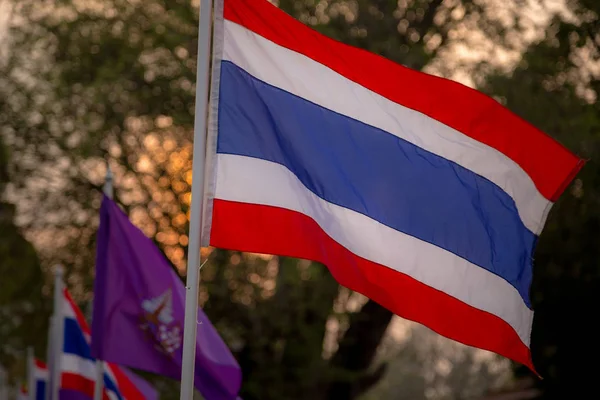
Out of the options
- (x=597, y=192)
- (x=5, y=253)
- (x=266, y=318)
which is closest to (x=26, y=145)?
(x=5, y=253)

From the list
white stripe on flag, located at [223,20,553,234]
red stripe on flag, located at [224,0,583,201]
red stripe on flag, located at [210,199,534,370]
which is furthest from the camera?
red stripe on flag, located at [224,0,583,201]

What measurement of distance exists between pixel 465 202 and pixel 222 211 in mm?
1560

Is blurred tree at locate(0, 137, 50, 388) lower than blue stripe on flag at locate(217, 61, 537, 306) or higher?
lower

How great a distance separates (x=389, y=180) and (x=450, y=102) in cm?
61

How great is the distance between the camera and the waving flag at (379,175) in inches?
270

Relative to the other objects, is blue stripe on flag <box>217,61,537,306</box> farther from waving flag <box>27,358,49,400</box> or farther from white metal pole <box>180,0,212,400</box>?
waving flag <box>27,358,49,400</box>

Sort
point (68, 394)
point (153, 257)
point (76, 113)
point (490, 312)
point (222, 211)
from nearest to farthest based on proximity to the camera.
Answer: point (222, 211) → point (490, 312) → point (153, 257) → point (68, 394) → point (76, 113)

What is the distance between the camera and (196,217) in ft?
20.5

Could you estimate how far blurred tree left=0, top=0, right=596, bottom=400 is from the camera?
19.6 metres

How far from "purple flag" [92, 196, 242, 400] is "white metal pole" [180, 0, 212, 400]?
3.25 m

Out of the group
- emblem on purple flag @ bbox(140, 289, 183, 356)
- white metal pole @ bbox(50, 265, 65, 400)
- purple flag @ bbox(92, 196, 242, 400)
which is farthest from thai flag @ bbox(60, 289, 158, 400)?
emblem on purple flag @ bbox(140, 289, 183, 356)

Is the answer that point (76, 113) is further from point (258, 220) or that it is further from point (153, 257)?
point (258, 220)

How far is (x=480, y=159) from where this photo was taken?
24.2 feet

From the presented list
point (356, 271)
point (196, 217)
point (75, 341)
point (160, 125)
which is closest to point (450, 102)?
point (356, 271)
